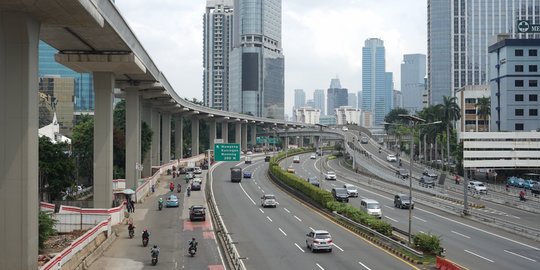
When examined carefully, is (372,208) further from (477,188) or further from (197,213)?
(477,188)

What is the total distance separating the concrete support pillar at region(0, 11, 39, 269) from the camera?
81.5 feet

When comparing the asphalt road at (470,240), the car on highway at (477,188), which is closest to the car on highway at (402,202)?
the asphalt road at (470,240)

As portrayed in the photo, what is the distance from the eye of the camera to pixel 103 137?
1965 inches

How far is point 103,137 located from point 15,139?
25.2 meters

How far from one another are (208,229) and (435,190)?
3948 cm

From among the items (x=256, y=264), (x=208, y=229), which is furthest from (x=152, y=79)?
(x=256, y=264)

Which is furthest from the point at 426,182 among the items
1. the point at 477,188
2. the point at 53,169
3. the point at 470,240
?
the point at 53,169

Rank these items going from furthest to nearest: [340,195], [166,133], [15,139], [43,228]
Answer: [166,133] < [340,195] < [43,228] < [15,139]

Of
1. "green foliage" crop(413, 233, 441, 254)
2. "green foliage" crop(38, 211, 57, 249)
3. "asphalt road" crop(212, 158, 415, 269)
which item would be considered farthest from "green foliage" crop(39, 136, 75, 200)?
"green foliage" crop(413, 233, 441, 254)

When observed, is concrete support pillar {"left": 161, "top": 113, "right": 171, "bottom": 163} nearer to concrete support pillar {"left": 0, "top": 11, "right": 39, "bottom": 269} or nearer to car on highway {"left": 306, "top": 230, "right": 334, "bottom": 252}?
car on highway {"left": 306, "top": 230, "right": 334, "bottom": 252}

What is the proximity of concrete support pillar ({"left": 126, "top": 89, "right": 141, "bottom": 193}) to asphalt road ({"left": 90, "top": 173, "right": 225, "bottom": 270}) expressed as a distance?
16.3 ft

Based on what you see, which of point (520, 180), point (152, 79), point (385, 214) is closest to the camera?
point (385, 214)

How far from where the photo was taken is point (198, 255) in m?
35.9

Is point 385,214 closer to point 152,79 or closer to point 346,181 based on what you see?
point 152,79
